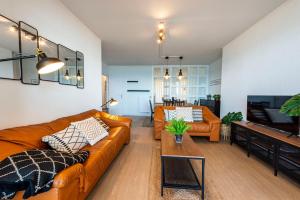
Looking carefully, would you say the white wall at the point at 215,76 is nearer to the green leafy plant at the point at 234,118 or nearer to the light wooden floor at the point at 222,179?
the green leafy plant at the point at 234,118

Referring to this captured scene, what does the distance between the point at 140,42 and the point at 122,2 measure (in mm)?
1991

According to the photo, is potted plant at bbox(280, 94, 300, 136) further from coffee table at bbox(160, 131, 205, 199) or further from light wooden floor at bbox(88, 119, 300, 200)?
coffee table at bbox(160, 131, 205, 199)

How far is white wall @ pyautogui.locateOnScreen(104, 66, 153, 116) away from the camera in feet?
26.9

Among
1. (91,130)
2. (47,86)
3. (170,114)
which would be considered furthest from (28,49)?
(170,114)

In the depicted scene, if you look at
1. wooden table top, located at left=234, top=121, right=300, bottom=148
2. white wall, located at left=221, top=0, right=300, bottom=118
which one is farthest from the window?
wooden table top, located at left=234, top=121, right=300, bottom=148

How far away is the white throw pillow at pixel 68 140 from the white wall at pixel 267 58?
3159 millimetres

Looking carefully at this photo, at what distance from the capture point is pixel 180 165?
2607mm

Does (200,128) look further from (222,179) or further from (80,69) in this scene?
(80,69)

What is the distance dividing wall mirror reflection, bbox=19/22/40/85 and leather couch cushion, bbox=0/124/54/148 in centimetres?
58

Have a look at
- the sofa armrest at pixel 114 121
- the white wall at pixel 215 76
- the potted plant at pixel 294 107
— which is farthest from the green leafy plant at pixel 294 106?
the white wall at pixel 215 76

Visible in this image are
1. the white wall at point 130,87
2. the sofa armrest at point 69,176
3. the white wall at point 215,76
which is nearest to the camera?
the sofa armrest at point 69,176

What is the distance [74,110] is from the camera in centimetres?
312

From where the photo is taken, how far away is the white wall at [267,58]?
8.18 feet

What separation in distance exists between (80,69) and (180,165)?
2644mm
